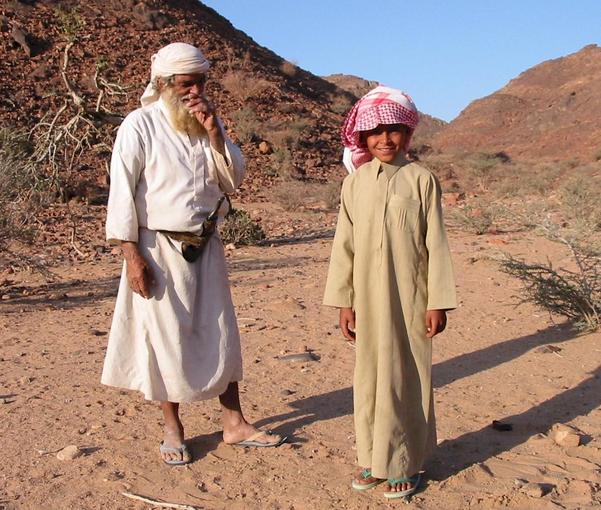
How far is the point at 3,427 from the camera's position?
12.8 ft

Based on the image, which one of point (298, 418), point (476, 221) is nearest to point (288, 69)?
point (476, 221)

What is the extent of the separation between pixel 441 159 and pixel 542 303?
1944cm

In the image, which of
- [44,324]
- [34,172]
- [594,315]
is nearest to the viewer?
[594,315]

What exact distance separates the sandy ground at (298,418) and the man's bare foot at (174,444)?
1.8 inches

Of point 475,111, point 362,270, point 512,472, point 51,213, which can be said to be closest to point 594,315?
point 512,472

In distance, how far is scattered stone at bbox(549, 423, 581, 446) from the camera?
Result: 11.8 ft

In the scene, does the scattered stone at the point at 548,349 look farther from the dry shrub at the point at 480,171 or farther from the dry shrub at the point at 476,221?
the dry shrub at the point at 480,171

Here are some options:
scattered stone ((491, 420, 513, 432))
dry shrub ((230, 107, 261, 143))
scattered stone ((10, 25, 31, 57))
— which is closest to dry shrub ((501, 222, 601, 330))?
scattered stone ((491, 420, 513, 432))

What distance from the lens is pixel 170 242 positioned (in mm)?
3416

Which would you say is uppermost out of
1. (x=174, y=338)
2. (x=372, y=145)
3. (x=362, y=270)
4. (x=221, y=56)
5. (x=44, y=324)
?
(x=221, y=56)

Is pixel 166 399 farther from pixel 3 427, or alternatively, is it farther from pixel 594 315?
pixel 594 315

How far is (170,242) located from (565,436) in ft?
6.24

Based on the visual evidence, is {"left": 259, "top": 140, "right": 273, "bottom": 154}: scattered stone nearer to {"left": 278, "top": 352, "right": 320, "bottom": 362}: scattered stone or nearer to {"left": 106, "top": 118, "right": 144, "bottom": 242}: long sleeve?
{"left": 278, "top": 352, "right": 320, "bottom": 362}: scattered stone

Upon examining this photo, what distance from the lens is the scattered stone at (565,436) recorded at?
359 cm
